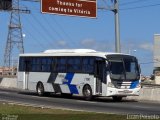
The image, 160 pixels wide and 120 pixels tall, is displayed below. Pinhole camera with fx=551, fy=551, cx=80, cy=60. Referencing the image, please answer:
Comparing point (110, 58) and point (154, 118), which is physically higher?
point (110, 58)

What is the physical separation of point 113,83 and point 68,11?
8264 millimetres

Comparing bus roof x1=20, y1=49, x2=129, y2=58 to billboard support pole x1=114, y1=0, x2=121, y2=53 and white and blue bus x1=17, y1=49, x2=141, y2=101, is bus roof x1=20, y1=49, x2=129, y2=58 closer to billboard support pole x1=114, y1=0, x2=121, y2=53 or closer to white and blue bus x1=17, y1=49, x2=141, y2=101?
white and blue bus x1=17, y1=49, x2=141, y2=101

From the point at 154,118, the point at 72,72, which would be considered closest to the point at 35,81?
the point at 72,72

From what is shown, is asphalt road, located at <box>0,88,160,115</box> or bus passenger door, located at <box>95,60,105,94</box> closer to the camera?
asphalt road, located at <box>0,88,160,115</box>

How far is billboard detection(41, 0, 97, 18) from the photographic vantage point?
3672 cm

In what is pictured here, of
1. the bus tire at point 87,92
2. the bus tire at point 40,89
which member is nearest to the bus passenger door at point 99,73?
the bus tire at point 87,92

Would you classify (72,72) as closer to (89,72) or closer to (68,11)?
(89,72)

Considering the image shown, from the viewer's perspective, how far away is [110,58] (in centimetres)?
3141

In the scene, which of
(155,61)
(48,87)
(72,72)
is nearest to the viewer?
(72,72)

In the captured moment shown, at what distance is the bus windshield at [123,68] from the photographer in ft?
102

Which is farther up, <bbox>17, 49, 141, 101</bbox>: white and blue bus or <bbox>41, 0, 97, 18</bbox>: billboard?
<bbox>41, 0, 97, 18</bbox>: billboard

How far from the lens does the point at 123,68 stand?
3136cm

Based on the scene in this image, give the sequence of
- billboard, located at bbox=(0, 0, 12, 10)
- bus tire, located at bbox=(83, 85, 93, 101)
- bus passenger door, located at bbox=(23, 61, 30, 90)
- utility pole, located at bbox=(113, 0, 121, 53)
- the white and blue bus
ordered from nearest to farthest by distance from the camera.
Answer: the white and blue bus
bus tire, located at bbox=(83, 85, 93, 101)
billboard, located at bbox=(0, 0, 12, 10)
bus passenger door, located at bbox=(23, 61, 30, 90)
utility pole, located at bbox=(113, 0, 121, 53)

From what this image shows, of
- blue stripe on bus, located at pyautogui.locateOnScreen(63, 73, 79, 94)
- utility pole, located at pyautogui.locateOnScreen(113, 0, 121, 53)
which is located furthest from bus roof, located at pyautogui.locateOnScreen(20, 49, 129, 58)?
utility pole, located at pyautogui.locateOnScreen(113, 0, 121, 53)
